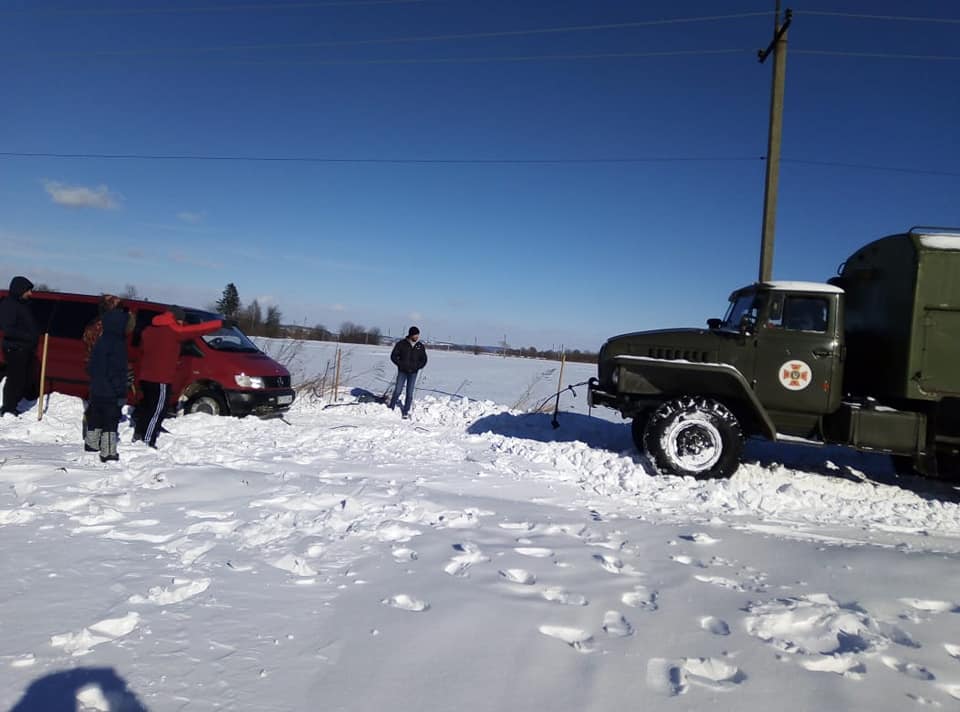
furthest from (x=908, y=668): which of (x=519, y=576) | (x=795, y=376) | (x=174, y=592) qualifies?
(x=795, y=376)

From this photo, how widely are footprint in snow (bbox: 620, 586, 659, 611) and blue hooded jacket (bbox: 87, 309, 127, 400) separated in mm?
5466

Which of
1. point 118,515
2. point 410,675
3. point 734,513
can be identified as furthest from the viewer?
point 734,513

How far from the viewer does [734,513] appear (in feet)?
17.4

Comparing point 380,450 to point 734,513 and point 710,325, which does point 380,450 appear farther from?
point 710,325

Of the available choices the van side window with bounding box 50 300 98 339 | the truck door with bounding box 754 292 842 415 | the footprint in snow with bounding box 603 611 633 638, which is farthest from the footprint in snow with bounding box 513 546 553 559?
the van side window with bounding box 50 300 98 339

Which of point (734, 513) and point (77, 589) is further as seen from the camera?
point (734, 513)

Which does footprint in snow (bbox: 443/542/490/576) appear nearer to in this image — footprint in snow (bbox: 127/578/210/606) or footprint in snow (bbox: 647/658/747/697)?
footprint in snow (bbox: 647/658/747/697)

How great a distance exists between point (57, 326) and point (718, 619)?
975 cm

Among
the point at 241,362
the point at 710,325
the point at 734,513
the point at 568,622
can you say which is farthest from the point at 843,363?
the point at 241,362

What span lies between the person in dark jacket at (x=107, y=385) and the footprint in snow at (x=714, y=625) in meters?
5.59

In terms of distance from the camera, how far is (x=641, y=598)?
3.20 meters

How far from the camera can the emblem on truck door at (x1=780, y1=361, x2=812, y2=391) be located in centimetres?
653

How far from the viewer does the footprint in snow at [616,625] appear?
278 centimetres

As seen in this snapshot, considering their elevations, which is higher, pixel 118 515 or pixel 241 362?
pixel 241 362
